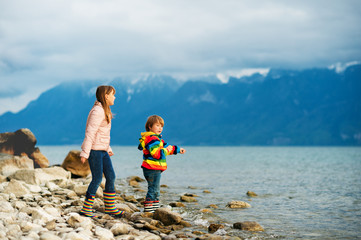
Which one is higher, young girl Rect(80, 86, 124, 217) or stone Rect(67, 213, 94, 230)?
young girl Rect(80, 86, 124, 217)

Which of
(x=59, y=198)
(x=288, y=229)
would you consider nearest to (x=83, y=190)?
(x=59, y=198)

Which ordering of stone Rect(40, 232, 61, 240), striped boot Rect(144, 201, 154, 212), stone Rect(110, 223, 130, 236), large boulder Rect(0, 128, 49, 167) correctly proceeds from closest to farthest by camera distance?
1. stone Rect(40, 232, 61, 240)
2. stone Rect(110, 223, 130, 236)
3. striped boot Rect(144, 201, 154, 212)
4. large boulder Rect(0, 128, 49, 167)

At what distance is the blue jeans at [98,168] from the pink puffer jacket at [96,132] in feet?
0.42

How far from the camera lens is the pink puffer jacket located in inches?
309

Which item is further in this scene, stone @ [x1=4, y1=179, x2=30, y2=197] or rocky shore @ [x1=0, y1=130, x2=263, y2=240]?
stone @ [x1=4, y1=179, x2=30, y2=197]

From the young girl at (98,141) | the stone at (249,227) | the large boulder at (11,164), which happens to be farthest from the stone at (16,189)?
the stone at (249,227)

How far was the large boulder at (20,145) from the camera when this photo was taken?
2259 centimetres

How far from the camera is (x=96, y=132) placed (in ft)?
26.6

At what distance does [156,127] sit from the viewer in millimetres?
9320

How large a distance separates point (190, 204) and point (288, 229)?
4.56 meters

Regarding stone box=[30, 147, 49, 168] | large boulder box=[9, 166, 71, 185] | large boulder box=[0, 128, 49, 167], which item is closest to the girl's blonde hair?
large boulder box=[9, 166, 71, 185]

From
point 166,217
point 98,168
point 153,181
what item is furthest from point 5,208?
point 166,217

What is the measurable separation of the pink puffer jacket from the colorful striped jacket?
1.23 m

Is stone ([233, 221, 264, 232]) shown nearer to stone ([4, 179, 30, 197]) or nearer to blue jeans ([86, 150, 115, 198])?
blue jeans ([86, 150, 115, 198])
